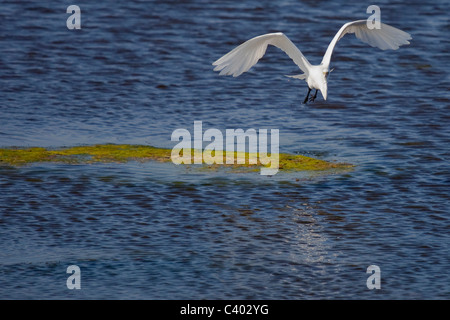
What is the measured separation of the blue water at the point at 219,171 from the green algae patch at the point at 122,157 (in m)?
0.24

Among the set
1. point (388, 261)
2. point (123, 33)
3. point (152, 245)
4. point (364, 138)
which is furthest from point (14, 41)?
point (388, 261)

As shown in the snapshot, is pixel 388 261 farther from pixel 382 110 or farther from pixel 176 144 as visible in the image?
pixel 382 110

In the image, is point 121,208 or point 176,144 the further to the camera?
point 176,144

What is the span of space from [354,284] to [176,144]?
4254mm

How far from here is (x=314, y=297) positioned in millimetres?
7684

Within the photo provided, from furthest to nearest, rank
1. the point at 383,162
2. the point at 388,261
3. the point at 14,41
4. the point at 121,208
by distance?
the point at 14,41 → the point at 383,162 → the point at 121,208 → the point at 388,261

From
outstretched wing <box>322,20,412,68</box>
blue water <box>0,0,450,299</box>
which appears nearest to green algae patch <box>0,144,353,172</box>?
blue water <box>0,0,450,299</box>

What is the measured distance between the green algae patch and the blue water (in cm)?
24

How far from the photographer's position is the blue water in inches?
320

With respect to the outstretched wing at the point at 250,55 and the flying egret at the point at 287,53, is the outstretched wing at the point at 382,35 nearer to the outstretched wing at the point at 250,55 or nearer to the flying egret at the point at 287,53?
the flying egret at the point at 287,53

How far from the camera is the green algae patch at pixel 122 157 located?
10.9 metres

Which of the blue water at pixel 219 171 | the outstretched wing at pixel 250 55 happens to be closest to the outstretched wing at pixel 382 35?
the outstretched wing at pixel 250 55

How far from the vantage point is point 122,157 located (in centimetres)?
1111

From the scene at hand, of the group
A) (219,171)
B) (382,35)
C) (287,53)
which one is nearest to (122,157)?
(219,171)
